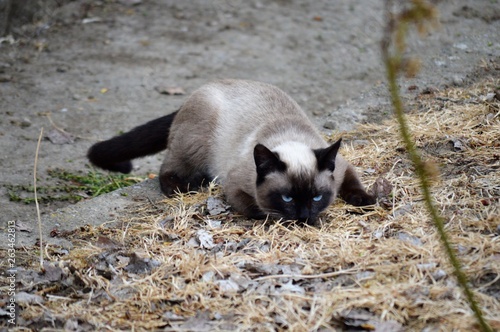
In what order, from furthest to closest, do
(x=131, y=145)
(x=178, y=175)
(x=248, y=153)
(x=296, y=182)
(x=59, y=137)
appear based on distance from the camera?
(x=59, y=137)
(x=131, y=145)
(x=178, y=175)
(x=248, y=153)
(x=296, y=182)

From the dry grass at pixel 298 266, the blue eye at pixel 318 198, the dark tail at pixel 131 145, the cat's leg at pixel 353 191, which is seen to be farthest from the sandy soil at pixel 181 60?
the blue eye at pixel 318 198

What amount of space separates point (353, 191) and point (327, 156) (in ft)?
1.59

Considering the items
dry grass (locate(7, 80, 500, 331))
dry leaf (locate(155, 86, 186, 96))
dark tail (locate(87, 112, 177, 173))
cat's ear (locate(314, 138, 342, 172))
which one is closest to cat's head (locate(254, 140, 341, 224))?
cat's ear (locate(314, 138, 342, 172))

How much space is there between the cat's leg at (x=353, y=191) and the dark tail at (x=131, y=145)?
1783mm

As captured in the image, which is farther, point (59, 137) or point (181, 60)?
point (181, 60)

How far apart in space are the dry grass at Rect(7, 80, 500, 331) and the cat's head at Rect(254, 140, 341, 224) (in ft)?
0.43

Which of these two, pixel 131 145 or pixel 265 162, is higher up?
pixel 265 162

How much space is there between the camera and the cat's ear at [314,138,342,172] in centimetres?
429

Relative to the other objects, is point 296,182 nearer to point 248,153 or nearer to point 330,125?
point 248,153

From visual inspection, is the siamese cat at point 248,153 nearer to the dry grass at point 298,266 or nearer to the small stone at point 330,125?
the dry grass at point 298,266

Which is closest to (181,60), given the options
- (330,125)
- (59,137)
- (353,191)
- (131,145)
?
(59,137)

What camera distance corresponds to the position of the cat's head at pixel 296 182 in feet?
14.1

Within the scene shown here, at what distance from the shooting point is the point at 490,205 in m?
4.10

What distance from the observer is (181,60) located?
9094 mm
